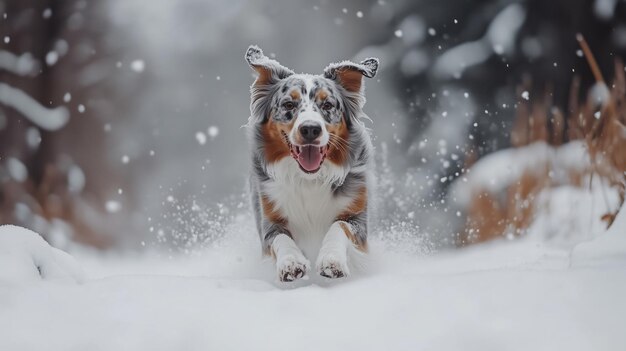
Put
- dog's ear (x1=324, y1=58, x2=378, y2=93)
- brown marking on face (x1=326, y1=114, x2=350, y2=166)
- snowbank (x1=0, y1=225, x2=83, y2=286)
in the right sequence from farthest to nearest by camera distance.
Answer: dog's ear (x1=324, y1=58, x2=378, y2=93)
brown marking on face (x1=326, y1=114, x2=350, y2=166)
snowbank (x1=0, y1=225, x2=83, y2=286)

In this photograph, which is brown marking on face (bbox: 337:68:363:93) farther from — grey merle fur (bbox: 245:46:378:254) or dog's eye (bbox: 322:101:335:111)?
dog's eye (bbox: 322:101:335:111)

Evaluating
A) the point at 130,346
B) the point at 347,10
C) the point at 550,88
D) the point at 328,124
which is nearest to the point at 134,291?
the point at 130,346

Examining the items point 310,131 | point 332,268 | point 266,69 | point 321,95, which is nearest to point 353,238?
point 332,268

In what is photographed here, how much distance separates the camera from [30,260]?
5.86 ft

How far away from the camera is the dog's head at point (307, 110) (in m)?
2.35

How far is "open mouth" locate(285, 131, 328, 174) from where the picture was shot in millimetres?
2398

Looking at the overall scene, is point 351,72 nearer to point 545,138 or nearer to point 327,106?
point 327,106

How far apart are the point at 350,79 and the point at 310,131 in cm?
A: 54

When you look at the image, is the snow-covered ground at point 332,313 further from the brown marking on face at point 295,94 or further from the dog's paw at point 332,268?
the brown marking on face at point 295,94

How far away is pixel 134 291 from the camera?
5.18 feet

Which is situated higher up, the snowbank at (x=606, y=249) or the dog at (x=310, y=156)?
the dog at (x=310, y=156)

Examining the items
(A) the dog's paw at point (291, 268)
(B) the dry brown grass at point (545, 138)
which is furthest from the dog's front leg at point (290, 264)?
(B) the dry brown grass at point (545, 138)

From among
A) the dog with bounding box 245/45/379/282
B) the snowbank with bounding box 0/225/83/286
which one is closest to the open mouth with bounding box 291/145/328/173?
the dog with bounding box 245/45/379/282

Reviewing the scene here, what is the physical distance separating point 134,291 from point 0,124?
8.81 ft
